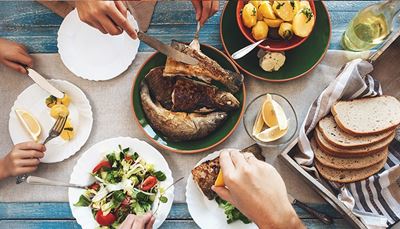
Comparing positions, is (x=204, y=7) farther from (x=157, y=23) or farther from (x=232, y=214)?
(x=232, y=214)

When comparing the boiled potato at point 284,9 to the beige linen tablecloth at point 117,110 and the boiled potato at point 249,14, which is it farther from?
the beige linen tablecloth at point 117,110

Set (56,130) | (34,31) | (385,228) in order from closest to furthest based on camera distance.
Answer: (385,228), (56,130), (34,31)

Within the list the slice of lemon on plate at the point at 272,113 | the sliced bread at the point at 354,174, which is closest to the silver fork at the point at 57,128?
Answer: the slice of lemon on plate at the point at 272,113

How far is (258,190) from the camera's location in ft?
4.75

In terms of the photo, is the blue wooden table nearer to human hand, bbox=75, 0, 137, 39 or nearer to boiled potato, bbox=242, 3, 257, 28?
boiled potato, bbox=242, 3, 257, 28

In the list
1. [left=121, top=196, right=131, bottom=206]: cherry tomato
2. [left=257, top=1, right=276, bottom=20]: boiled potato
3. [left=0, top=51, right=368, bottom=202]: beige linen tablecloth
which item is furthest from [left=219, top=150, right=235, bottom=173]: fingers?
[left=257, top=1, right=276, bottom=20]: boiled potato

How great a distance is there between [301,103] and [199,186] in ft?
1.77

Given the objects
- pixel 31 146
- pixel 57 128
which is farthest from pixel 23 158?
pixel 57 128

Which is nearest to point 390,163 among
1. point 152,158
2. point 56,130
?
point 152,158

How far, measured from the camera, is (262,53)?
1.82 meters

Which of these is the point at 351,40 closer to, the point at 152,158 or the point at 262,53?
the point at 262,53

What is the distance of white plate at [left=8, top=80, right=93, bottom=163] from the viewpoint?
1.84 meters

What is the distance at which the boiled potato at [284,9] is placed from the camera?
1.72 m

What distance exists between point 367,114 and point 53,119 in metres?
1.23
